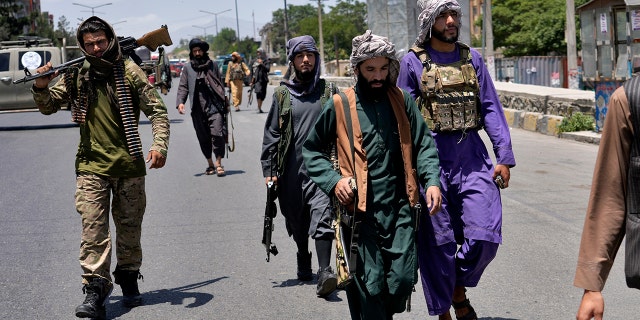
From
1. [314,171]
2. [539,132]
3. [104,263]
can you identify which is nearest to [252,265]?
[104,263]

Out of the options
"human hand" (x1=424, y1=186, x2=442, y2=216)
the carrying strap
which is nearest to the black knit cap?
"human hand" (x1=424, y1=186, x2=442, y2=216)

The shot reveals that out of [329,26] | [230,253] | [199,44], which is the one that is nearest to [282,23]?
[329,26]

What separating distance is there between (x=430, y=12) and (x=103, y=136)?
89.8 inches

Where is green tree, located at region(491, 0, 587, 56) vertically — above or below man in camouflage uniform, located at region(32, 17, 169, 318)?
above

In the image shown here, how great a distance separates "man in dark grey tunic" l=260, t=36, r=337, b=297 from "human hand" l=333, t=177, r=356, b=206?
2.01 metres

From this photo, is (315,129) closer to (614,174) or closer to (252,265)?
(614,174)

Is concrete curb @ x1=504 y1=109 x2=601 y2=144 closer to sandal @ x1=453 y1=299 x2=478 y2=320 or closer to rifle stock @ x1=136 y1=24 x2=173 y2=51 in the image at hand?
rifle stock @ x1=136 y1=24 x2=173 y2=51

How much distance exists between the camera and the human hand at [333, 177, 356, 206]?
461cm

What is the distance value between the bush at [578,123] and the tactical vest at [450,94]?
1213cm

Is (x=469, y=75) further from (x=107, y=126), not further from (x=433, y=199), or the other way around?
(x=107, y=126)

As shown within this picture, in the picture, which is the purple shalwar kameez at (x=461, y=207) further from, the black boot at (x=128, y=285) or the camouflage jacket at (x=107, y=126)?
the black boot at (x=128, y=285)

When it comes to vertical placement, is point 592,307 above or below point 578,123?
above

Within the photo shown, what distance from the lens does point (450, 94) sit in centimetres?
546

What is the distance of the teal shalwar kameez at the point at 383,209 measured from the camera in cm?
471
